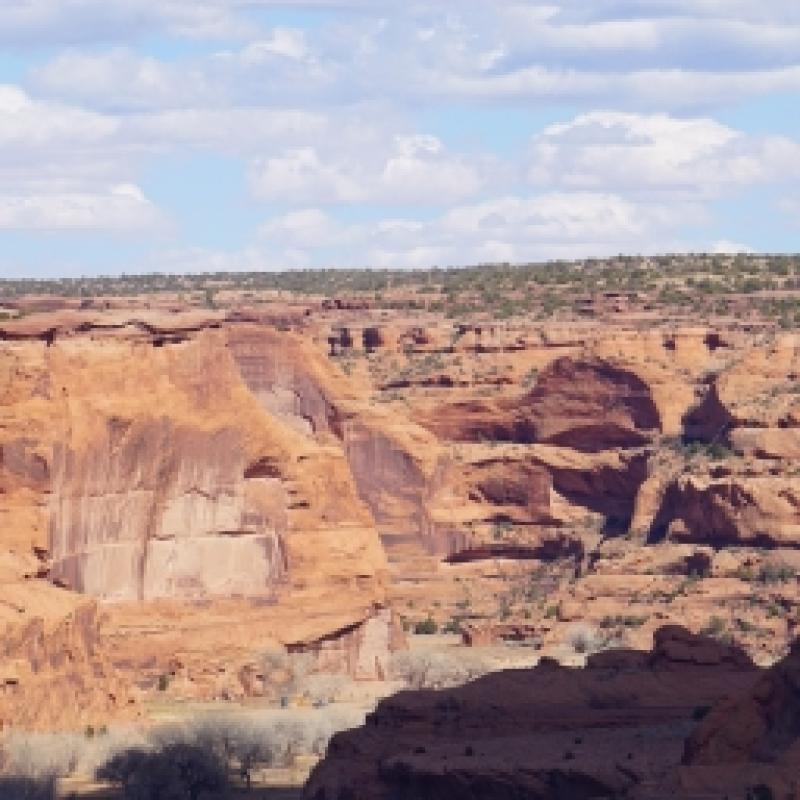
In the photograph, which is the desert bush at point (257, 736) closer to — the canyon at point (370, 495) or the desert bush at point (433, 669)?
the canyon at point (370, 495)

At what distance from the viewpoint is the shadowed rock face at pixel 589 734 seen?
97.7 feet

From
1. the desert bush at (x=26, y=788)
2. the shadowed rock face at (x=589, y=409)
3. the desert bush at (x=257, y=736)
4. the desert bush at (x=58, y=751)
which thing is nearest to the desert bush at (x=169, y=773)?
the desert bush at (x=58, y=751)

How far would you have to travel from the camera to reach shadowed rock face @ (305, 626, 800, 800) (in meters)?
29.8

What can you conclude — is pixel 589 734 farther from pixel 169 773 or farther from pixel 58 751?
pixel 58 751

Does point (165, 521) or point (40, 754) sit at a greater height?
point (165, 521)

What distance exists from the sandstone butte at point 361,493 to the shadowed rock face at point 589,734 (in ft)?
39.4

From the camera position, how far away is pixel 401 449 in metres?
76.6

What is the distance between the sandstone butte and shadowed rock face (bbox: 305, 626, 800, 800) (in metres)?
12.0

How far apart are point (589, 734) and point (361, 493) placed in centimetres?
4097

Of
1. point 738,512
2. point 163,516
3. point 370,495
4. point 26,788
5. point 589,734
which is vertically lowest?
point 26,788

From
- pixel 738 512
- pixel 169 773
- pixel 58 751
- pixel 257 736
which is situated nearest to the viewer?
pixel 169 773

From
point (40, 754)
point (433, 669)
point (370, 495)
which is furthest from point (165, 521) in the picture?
point (370, 495)

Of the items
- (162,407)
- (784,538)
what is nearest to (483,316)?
(784,538)

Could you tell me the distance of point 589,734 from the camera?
35219 millimetres
